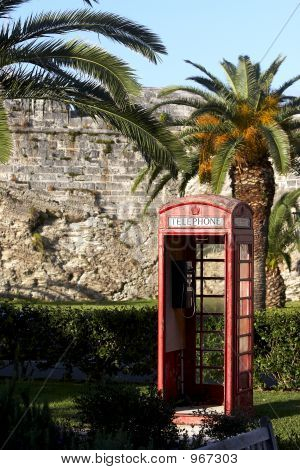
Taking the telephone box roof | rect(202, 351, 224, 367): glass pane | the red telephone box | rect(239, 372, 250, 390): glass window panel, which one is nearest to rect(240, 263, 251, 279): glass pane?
the red telephone box

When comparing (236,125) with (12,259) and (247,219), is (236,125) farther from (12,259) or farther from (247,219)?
(12,259)

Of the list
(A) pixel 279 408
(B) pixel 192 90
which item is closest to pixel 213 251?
(B) pixel 192 90

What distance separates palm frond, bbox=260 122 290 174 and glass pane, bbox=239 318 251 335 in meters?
4.02

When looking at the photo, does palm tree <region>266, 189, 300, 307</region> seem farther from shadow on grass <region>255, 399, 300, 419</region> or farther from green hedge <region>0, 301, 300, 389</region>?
shadow on grass <region>255, 399, 300, 419</region>

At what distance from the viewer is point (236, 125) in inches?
601

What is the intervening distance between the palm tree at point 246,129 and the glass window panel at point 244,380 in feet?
15.5

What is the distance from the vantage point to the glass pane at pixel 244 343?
10.5 m

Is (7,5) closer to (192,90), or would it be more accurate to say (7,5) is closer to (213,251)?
(192,90)

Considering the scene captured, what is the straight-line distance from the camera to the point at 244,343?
10.6 meters

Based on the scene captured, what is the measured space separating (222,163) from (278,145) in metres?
0.84

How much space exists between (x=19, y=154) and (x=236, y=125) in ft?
25.1

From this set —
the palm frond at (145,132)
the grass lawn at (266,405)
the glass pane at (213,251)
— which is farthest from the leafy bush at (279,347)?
the glass pane at (213,251)

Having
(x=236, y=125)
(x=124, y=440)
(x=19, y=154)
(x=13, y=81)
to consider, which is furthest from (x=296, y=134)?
(x=124, y=440)

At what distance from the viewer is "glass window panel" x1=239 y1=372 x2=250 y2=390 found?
413 inches
